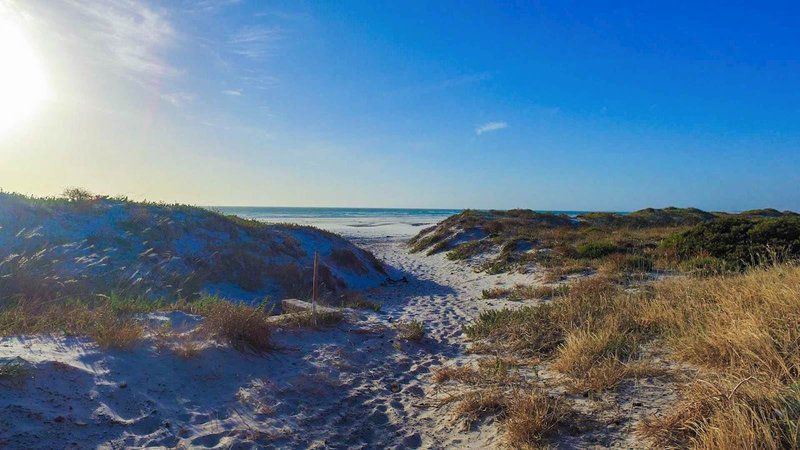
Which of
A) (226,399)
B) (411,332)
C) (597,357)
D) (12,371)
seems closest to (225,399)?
(226,399)

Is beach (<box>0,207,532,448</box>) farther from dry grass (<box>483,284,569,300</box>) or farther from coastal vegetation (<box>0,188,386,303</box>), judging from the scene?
dry grass (<box>483,284,569,300</box>)

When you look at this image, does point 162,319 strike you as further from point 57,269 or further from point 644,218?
point 644,218

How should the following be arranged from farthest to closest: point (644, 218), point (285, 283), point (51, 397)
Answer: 1. point (644, 218)
2. point (285, 283)
3. point (51, 397)

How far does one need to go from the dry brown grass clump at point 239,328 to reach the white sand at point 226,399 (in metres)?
0.22

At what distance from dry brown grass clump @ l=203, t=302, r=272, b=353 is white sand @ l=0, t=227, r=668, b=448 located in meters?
0.22

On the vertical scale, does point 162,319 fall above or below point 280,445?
above

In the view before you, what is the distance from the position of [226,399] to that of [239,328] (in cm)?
148

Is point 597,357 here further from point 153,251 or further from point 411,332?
point 153,251

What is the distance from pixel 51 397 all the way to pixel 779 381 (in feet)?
22.4

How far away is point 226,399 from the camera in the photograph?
523cm

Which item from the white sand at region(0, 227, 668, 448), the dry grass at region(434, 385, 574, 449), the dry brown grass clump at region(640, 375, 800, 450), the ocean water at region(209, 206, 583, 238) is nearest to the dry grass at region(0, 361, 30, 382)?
the white sand at region(0, 227, 668, 448)

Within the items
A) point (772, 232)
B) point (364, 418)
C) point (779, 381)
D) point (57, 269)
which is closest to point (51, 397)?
point (364, 418)

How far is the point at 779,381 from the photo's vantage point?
155 inches

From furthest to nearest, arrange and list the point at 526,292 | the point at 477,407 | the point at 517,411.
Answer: the point at 526,292, the point at 477,407, the point at 517,411
